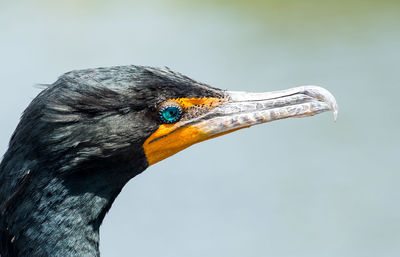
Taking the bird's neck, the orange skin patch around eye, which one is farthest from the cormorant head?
the bird's neck

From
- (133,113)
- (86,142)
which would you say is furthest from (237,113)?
(86,142)

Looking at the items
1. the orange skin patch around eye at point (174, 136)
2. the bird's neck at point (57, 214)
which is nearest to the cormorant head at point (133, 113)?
the orange skin patch around eye at point (174, 136)

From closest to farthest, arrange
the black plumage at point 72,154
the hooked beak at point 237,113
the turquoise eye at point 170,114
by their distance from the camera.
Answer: the black plumage at point 72,154 < the turquoise eye at point 170,114 < the hooked beak at point 237,113

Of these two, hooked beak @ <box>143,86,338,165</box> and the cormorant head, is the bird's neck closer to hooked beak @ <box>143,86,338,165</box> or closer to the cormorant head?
the cormorant head

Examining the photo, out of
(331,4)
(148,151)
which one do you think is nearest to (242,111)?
(148,151)

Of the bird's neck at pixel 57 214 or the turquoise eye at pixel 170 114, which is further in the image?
the turquoise eye at pixel 170 114

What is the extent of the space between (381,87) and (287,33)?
2400mm

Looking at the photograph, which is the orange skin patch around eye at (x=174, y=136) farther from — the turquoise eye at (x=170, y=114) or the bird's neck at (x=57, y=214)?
the bird's neck at (x=57, y=214)

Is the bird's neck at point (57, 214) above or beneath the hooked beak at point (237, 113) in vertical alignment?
beneath

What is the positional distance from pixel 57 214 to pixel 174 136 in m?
0.80

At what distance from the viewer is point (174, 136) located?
15.6 feet

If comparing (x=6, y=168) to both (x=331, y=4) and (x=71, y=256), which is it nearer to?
(x=71, y=256)

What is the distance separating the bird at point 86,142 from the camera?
4.32 meters

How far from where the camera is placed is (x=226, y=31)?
42.0 ft
